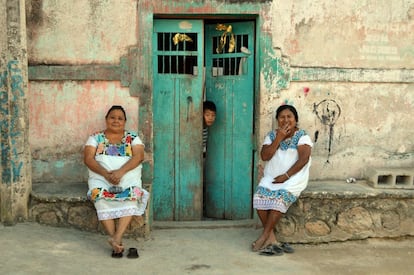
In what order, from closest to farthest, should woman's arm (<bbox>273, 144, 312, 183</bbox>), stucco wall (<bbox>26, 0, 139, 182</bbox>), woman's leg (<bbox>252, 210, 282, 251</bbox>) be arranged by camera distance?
woman's leg (<bbox>252, 210, 282, 251</bbox>), woman's arm (<bbox>273, 144, 312, 183</bbox>), stucco wall (<bbox>26, 0, 139, 182</bbox>)

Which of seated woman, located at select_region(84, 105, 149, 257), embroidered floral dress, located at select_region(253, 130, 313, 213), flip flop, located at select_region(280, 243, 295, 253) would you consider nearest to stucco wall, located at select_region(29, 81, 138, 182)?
seated woman, located at select_region(84, 105, 149, 257)

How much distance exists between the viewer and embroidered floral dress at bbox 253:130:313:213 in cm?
507

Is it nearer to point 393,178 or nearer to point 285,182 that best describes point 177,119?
point 285,182

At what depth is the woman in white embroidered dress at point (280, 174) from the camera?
5.06 meters

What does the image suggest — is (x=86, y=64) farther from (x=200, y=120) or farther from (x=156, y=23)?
(x=200, y=120)

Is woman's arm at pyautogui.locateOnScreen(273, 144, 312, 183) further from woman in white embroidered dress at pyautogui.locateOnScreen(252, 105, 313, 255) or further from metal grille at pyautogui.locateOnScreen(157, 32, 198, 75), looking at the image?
metal grille at pyautogui.locateOnScreen(157, 32, 198, 75)

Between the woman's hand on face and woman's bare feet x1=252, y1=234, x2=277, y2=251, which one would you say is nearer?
woman's bare feet x1=252, y1=234, x2=277, y2=251

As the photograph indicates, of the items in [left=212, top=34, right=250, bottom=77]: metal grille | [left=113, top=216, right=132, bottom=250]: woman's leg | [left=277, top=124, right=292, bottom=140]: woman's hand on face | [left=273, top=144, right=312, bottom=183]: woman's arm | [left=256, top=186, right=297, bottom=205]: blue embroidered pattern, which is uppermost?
[left=212, top=34, right=250, bottom=77]: metal grille

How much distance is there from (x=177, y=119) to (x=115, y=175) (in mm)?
1121

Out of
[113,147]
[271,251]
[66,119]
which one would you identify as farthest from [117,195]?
[271,251]

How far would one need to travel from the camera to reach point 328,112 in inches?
228

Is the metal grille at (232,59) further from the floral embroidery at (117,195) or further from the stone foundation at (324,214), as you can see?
the floral embroidery at (117,195)

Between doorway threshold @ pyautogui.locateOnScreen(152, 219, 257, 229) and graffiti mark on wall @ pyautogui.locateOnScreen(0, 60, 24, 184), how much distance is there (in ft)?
5.42

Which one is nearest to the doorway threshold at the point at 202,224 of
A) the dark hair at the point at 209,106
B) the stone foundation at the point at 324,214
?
the stone foundation at the point at 324,214
